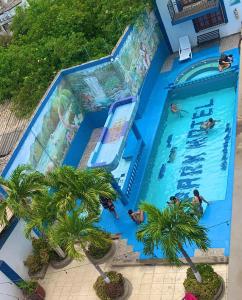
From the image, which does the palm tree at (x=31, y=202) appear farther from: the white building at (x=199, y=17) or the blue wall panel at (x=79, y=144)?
the white building at (x=199, y=17)

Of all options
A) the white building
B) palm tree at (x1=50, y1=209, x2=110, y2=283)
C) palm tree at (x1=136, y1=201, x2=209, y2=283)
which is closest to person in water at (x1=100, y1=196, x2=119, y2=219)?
palm tree at (x1=50, y1=209, x2=110, y2=283)

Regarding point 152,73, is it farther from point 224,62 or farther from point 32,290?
point 32,290

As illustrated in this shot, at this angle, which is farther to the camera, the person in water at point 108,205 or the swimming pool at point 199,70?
the swimming pool at point 199,70

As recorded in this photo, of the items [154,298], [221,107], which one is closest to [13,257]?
[154,298]

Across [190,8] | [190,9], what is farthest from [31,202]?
[190,8]

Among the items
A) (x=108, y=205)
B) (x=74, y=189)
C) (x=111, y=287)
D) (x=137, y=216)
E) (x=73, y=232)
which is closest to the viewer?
(x=73, y=232)

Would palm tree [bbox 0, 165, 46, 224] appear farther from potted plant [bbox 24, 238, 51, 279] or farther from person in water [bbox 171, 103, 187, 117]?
person in water [bbox 171, 103, 187, 117]

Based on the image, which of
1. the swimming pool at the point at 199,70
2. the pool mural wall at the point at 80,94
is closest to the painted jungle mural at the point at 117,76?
the pool mural wall at the point at 80,94
